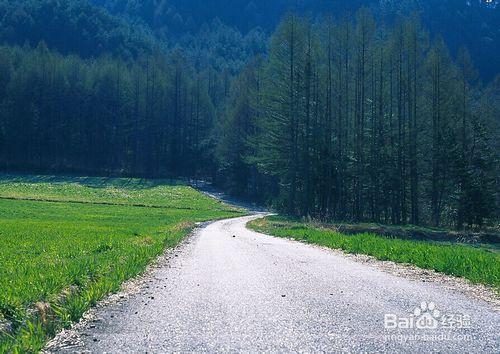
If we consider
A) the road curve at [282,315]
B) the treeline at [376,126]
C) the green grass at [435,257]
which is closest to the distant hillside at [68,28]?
the treeline at [376,126]

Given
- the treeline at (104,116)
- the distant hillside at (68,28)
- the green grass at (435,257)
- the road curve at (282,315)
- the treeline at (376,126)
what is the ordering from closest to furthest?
the road curve at (282,315), the green grass at (435,257), the treeline at (376,126), the treeline at (104,116), the distant hillside at (68,28)

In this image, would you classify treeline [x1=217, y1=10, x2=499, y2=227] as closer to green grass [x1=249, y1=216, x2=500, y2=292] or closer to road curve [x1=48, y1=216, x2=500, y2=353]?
green grass [x1=249, y1=216, x2=500, y2=292]

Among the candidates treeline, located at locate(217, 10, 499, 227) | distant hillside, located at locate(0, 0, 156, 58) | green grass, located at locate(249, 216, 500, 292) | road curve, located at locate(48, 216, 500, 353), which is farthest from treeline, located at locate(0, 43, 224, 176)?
road curve, located at locate(48, 216, 500, 353)

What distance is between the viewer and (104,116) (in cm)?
9062

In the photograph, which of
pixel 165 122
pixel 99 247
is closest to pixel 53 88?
pixel 165 122

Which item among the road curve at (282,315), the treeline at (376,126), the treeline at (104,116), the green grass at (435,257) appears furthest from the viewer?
the treeline at (104,116)

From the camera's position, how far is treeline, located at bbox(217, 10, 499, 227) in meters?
37.1

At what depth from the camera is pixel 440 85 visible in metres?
37.8

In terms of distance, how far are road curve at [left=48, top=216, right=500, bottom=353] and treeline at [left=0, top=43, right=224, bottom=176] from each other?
77.4 meters

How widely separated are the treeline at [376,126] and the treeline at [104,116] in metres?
46.5

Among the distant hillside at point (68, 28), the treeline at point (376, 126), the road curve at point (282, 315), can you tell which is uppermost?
the distant hillside at point (68, 28)

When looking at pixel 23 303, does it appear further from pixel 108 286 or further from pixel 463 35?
pixel 463 35

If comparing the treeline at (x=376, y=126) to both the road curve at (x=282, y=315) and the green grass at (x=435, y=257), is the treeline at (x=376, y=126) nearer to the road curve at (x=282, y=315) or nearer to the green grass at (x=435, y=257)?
the green grass at (x=435, y=257)

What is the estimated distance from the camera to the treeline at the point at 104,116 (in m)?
85.1
